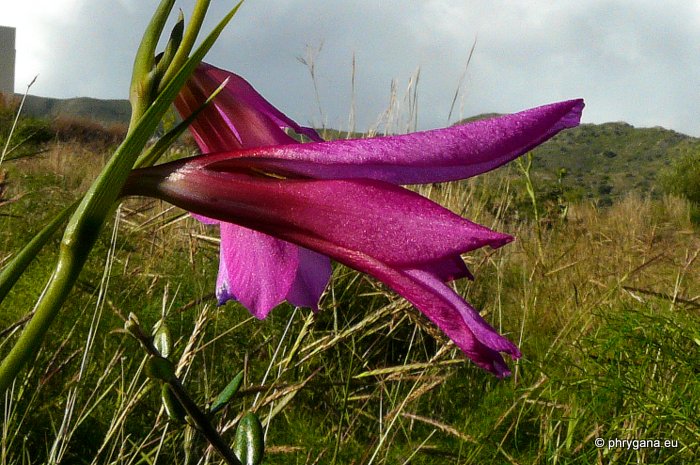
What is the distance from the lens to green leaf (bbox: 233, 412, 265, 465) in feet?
1.13

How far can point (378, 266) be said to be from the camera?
274 mm

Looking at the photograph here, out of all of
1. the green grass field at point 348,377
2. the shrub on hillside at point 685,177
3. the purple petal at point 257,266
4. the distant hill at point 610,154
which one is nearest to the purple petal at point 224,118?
the purple petal at point 257,266

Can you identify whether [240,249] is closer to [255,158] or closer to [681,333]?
[255,158]

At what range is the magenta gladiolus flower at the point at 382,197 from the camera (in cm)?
27

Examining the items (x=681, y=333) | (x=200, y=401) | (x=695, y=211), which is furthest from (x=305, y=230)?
(x=695, y=211)

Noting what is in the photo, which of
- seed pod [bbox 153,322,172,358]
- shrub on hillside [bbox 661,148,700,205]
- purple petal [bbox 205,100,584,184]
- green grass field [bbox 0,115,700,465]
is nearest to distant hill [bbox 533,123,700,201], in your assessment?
shrub on hillside [bbox 661,148,700,205]

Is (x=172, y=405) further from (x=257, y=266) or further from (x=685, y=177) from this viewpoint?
(x=685, y=177)

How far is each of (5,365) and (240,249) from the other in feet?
0.49

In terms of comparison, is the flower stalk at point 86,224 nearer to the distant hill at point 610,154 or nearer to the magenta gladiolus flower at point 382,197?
the magenta gladiolus flower at point 382,197

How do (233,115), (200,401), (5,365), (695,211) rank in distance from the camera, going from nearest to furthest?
(5,365), (233,115), (200,401), (695,211)

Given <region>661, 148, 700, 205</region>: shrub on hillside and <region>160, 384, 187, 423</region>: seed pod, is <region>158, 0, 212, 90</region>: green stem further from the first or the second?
<region>661, 148, 700, 205</region>: shrub on hillside

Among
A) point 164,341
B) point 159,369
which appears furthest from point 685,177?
point 159,369

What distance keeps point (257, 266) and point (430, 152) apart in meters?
0.13

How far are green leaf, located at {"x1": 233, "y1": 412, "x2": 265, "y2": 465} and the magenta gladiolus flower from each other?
0.37ft
